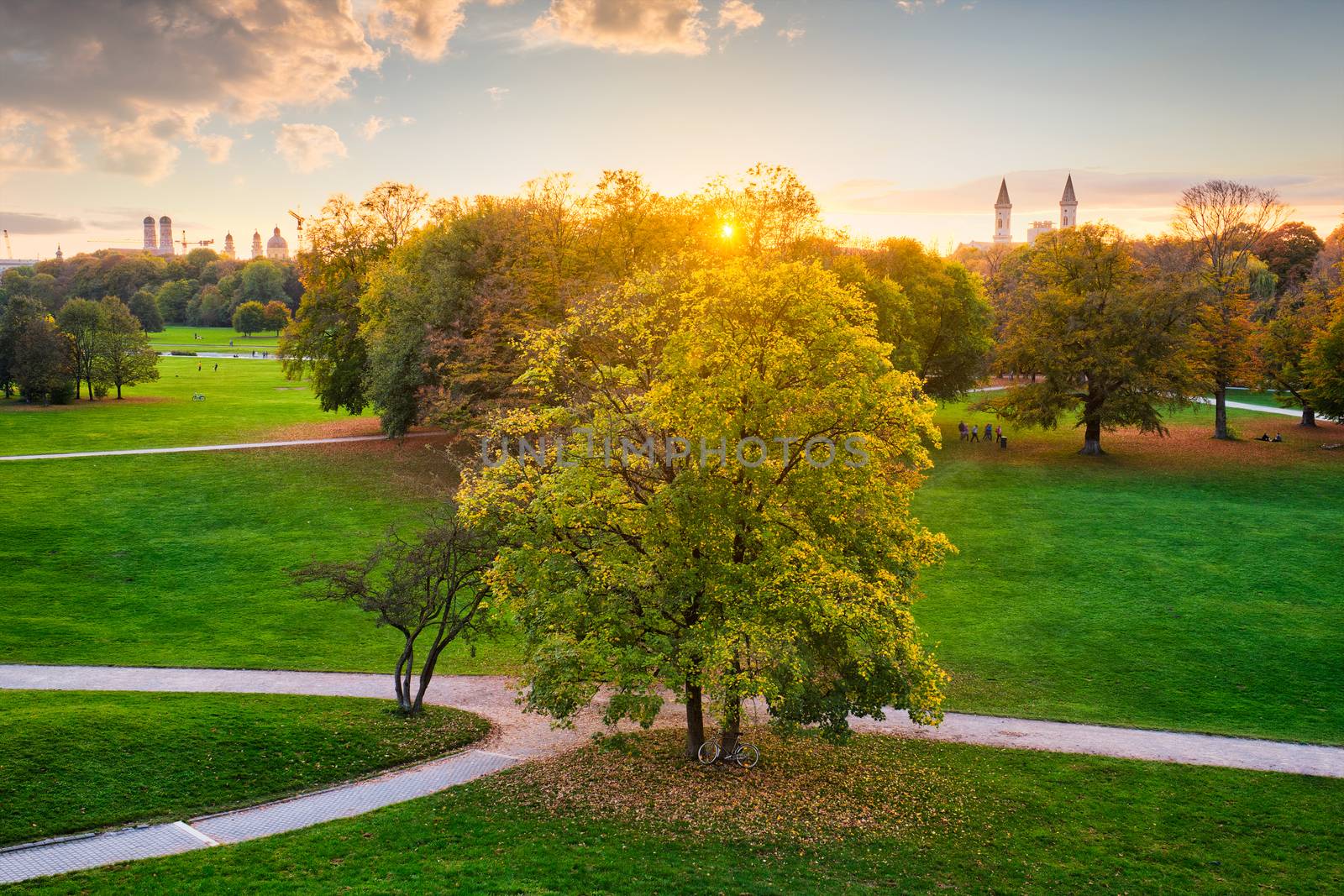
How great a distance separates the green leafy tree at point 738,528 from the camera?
15.8 m

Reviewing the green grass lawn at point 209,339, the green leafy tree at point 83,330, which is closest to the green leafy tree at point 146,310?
the green grass lawn at point 209,339

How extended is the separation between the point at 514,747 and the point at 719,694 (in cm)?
624

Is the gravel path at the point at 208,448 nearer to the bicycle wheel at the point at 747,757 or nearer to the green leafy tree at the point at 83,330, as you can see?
the green leafy tree at the point at 83,330

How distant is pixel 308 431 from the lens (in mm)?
52156

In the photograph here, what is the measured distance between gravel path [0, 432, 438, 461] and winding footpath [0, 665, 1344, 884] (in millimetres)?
24225

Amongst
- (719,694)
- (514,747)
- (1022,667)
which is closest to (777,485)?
(719,694)

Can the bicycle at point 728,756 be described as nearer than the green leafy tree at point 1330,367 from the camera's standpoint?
Yes

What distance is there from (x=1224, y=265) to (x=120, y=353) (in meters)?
76.8

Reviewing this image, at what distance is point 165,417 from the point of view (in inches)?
2152

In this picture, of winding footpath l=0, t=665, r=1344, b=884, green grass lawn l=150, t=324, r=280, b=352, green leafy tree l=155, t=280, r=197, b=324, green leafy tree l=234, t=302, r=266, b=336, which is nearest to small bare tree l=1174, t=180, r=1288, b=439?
winding footpath l=0, t=665, r=1344, b=884

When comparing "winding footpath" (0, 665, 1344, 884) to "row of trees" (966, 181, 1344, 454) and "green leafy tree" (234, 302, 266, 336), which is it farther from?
"green leafy tree" (234, 302, 266, 336)

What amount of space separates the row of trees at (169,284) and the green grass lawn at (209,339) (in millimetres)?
2012

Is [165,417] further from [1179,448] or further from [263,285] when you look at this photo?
[263,285]

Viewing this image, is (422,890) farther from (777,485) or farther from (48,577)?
(48,577)
